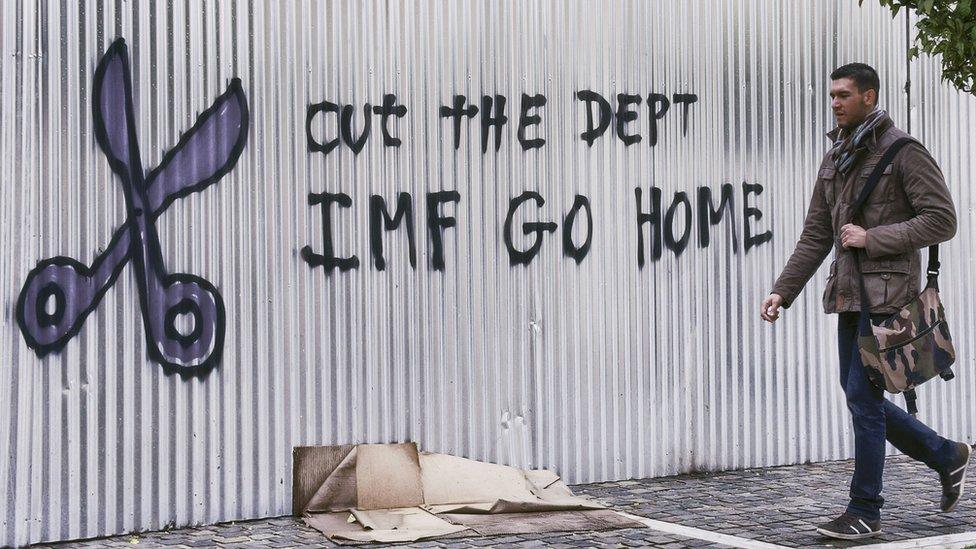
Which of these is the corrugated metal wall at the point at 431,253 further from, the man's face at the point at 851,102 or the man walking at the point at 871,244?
the man's face at the point at 851,102

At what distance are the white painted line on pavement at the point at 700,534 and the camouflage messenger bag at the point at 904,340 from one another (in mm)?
901

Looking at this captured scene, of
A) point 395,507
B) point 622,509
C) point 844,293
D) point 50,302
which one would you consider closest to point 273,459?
point 395,507

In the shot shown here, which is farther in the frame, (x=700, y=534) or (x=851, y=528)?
(x=700, y=534)

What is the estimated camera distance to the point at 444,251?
719cm

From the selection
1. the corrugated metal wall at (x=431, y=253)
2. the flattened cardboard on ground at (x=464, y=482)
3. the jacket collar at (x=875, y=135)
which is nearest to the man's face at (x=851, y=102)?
the jacket collar at (x=875, y=135)

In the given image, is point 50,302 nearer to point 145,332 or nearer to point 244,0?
point 145,332

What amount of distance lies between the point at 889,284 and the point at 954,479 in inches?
44.4

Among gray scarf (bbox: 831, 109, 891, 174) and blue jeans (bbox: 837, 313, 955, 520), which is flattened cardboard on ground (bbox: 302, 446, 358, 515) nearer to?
blue jeans (bbox: 837, 313, 955, 520)

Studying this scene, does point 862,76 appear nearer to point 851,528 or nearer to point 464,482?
point 851,528

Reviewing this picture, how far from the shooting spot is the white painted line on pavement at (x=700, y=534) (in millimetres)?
5938

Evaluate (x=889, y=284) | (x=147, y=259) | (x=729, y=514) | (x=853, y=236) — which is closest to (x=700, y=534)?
(x=729, y=514)

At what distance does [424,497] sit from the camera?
22.5 feet

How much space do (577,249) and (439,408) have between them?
4.16ft

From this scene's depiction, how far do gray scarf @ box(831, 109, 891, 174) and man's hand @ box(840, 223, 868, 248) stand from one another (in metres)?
0.33
